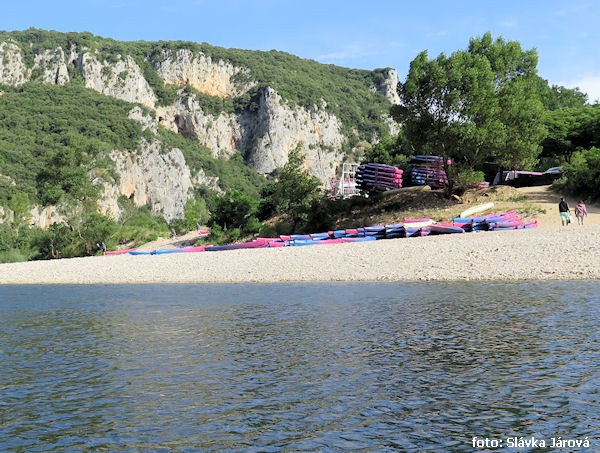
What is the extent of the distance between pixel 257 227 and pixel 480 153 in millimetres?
21200

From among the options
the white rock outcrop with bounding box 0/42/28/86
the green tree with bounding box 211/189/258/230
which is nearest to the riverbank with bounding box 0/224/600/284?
the green tree with bounding box 211/189/258/230

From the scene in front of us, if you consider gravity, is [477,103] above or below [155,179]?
below

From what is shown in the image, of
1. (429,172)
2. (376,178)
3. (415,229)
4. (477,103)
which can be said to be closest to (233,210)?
(376,178)

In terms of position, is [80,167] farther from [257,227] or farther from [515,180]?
[515,180]

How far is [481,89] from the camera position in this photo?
123ft

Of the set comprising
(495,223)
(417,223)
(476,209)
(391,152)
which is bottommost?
(495,223)

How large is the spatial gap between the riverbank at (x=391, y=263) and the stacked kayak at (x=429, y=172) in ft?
49.1

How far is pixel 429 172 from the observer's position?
48750 millimetres

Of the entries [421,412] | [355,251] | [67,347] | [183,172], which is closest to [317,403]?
[421,412]

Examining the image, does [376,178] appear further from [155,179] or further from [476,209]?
[155,179]

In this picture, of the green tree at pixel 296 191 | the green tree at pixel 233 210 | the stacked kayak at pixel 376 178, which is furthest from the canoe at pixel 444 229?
the green tree at pixel 233 210

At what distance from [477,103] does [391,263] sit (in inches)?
669

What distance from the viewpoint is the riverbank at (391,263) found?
22688 millimetres

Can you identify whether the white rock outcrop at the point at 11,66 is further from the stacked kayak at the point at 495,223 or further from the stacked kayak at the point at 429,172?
the stacked kayak at the point at 495,223
